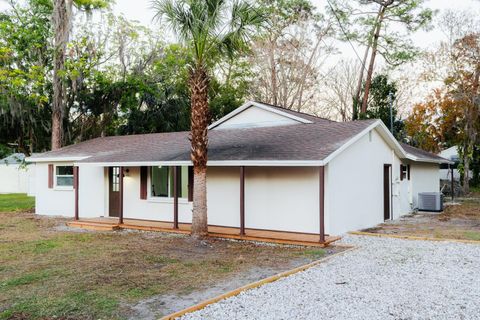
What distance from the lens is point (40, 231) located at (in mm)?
12008

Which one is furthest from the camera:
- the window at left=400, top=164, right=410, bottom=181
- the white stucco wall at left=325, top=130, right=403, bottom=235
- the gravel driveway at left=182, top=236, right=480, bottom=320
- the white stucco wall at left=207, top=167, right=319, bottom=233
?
the window at left=400, top=164, right=410, bottom=181

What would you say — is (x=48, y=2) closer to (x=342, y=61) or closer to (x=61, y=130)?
(x=61, y=130)

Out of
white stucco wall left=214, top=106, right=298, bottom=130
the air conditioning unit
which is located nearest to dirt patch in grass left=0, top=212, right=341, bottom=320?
white stucco wall left=214, top=106, right=298, bottom=130

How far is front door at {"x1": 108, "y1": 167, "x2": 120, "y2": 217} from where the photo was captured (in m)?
14.9

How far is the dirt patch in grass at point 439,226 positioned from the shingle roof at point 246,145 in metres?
3.03

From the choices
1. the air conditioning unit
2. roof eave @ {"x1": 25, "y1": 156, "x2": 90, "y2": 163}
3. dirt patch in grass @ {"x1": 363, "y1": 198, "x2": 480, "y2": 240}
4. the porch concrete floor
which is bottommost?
dirt patch in grass @ {"x1": 363, "y1": 198, "x2": 480, "y2": 240}

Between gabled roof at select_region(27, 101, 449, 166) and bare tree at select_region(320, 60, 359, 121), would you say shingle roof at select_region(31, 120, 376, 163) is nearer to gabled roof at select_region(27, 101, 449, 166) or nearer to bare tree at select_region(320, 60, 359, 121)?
gabled roof at select_region(27, 101, 449, 166)

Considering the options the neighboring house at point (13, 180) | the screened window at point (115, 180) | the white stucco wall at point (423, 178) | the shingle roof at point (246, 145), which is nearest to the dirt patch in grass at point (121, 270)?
the shingle roof at point (246, 145)

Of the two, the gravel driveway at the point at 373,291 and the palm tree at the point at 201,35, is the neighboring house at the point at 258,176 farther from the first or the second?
the gravel driveway at the point at 373,291

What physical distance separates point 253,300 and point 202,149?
5377mm

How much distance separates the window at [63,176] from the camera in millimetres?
Answer: 16031

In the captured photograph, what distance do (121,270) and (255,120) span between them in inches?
378

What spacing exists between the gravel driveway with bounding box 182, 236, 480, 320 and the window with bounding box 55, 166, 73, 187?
11766mm

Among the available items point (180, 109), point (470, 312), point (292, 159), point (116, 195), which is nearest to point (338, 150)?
point (292, 159)
